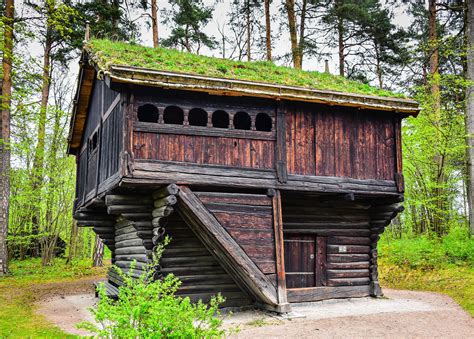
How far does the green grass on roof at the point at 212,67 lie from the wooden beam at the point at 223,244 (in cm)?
303

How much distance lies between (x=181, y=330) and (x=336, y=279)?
9.35 metres

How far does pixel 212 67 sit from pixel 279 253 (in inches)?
200

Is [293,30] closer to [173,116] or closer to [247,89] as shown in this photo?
[173,116]

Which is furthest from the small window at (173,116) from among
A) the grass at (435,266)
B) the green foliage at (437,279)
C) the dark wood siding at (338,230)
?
the grass at (435,266)

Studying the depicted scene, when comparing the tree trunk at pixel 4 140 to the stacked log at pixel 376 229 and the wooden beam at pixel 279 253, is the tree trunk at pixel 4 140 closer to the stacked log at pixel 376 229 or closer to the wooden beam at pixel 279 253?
the wooden beam at pixel 279 253

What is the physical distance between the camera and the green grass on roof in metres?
11.3

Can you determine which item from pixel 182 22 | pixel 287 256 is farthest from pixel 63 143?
pixel 287 256

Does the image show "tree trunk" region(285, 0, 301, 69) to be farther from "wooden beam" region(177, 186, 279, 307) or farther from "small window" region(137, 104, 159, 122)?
"wooden beam" region(177, 186, 279, 307)

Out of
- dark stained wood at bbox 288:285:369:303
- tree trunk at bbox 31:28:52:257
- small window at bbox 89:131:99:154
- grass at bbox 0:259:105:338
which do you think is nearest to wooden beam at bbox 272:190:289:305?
dark stained wood at bbox 288:285:369:303

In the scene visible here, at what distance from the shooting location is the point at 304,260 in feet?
43.5

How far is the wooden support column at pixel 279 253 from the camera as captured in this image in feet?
36.2

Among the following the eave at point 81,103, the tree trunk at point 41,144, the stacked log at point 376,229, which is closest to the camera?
the stacked log at point 376,229

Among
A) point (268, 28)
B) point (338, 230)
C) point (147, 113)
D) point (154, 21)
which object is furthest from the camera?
point (268, 28)

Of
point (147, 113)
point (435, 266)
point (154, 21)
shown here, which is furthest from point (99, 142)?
point (435, 266)
